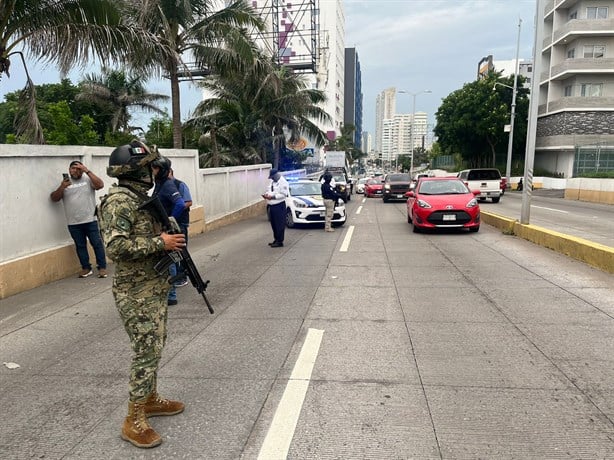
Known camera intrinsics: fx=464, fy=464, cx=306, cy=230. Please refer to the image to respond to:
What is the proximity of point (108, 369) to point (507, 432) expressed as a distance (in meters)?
3.24


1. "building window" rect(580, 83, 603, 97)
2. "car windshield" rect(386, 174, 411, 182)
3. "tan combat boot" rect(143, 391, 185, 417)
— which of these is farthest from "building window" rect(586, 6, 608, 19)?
"tan combat boot" rect(143, 391, 185, 417)

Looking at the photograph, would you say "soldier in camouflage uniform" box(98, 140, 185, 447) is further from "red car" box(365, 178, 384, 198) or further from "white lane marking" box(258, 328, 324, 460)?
"red car" box(365, 178, 384, 198)

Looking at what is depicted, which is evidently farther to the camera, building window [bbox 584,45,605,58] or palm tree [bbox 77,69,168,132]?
building window [bbox 584,45,605,58]

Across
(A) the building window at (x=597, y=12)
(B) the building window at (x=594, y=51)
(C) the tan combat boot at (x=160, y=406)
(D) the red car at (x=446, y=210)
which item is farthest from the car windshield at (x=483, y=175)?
(A) the building window at (x=597, y=12)

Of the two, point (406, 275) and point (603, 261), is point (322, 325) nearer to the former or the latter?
point (406, 275)

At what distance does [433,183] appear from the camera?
44.8 feet

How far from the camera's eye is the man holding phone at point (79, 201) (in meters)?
7.24

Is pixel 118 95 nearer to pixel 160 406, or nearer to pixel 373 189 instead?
pixel 373 189

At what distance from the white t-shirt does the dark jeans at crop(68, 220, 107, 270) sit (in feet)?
→ 0.36

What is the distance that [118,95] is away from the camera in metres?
33.6

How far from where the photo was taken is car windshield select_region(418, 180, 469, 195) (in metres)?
13.2

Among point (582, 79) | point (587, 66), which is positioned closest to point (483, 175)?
point (587, 66)

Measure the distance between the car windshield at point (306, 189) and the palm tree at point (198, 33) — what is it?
4204mm

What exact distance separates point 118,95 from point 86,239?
29.7 m
